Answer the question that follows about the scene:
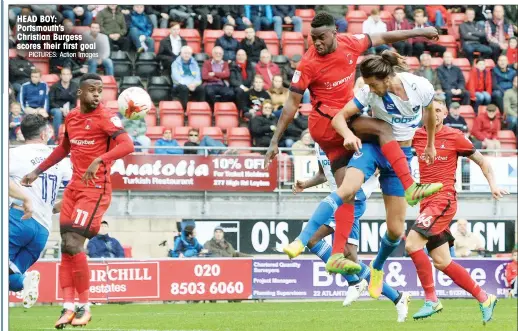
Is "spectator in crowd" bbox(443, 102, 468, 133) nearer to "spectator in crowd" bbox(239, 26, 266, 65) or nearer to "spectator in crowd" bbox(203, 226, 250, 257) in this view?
"spectator in crowd" bbox(239, 26, 266, 65)

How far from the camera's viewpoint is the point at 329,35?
34.3 ft

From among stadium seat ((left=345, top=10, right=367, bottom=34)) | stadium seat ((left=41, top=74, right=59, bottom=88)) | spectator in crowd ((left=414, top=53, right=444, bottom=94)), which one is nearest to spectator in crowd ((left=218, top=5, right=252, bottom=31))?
stadium seat ((left=345, top=10, right=367, bottom=34))

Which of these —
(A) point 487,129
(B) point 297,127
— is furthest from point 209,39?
(A) point 487,129

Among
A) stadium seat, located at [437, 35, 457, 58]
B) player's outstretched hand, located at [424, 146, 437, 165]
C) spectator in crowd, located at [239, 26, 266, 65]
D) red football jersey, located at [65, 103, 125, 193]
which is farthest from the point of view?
stadium seat, located at [437, 35, 457, 58]

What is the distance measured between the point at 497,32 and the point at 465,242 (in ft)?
15.2

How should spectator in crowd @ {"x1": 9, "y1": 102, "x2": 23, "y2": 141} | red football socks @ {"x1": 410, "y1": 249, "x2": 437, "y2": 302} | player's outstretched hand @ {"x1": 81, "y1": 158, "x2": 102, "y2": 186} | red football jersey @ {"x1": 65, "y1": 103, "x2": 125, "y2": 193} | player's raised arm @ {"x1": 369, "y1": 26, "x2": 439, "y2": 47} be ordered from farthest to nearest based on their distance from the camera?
spectator in crowd @ {"x1": 9, "y1": 102, "x2": 23, "y2": 141} < red football socks @ {"x1": 410, "y1": 249, "x2": 437, "y2": 302} < red football jersey @ {"x1": 65, "y1": 103, "x2": 125, "y2": 193} < player's raised arm @ {"x1": 369, "y1": 26, "x2": 439, "y2": 47} < player's outstretched hand @ {"x1": 81, "y1": 158, "x2": 102, "y2": 186}

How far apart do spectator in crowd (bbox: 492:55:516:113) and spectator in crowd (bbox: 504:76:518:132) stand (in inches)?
3.1

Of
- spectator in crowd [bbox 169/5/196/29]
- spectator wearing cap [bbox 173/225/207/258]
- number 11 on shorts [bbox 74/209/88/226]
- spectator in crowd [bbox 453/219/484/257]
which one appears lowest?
spectator in crowd [bbox 453/219/484/257]

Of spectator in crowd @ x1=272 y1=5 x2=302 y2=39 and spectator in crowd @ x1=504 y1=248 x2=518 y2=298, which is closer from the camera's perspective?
spectator in crowd @ x1=504 y1=248 x2=518 y2=298

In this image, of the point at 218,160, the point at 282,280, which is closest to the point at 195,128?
the point at 218,160

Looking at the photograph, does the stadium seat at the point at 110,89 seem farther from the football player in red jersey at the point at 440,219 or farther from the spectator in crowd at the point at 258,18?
the football player in red jersey at the point at 440,219

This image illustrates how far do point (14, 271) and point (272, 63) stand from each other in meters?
10.5

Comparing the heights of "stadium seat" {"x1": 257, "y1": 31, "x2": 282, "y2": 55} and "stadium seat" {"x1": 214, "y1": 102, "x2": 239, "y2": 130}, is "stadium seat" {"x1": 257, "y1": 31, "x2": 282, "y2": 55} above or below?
above

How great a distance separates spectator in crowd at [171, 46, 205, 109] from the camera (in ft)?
68.0
